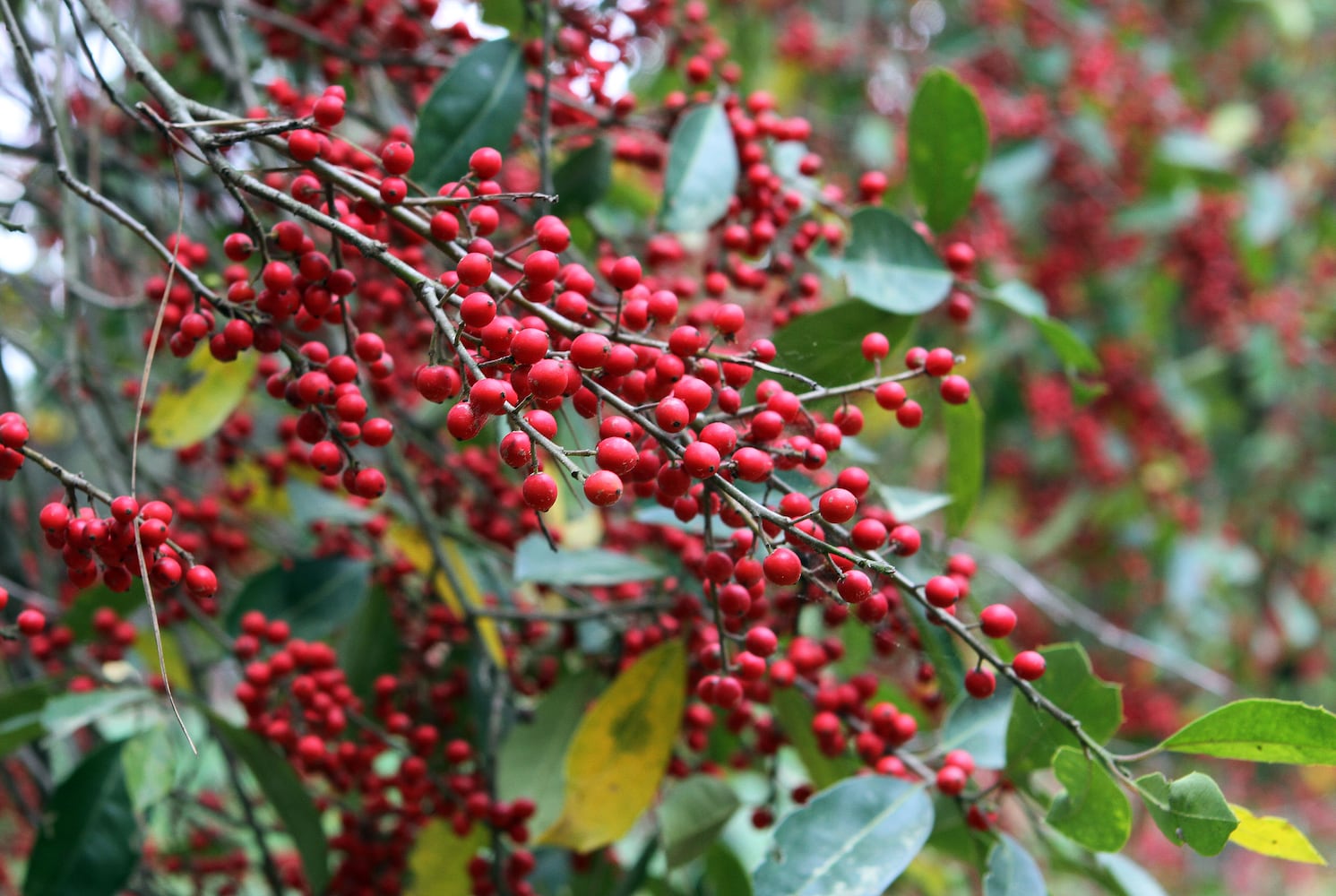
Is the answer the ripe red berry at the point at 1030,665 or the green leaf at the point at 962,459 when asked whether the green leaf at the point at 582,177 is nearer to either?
the green leaf at the point at 962,459

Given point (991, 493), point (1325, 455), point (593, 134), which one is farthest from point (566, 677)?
point (1325, 455)

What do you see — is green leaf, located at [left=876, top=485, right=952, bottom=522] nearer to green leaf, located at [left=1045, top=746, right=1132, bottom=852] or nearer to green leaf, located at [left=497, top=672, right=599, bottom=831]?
green leaf, located at [left=1045, top=746, right=1132, bottom=852]

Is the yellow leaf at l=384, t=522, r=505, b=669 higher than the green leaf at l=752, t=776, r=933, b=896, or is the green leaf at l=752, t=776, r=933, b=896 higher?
the green leaf at l=752, t=776, r=933, b=896

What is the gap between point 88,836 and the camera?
1.32 metres

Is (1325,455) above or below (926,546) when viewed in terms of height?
below

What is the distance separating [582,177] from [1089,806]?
1034 millimetres

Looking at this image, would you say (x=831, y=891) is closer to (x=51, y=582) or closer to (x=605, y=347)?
(x=605, y=347)

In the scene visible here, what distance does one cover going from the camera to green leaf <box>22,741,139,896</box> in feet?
4.27

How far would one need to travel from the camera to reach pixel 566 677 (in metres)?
1.58

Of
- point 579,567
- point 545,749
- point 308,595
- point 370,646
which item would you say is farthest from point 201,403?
point 545,749

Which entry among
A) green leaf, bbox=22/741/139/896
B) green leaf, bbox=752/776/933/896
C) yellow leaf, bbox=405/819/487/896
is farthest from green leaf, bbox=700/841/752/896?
green leaf, bbox=22/741/139/896

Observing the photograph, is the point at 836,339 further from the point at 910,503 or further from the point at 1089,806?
the point at 1089,806

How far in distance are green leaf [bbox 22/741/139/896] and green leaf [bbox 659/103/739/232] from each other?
1.03 m

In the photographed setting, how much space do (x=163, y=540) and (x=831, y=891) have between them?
26.9 inches
